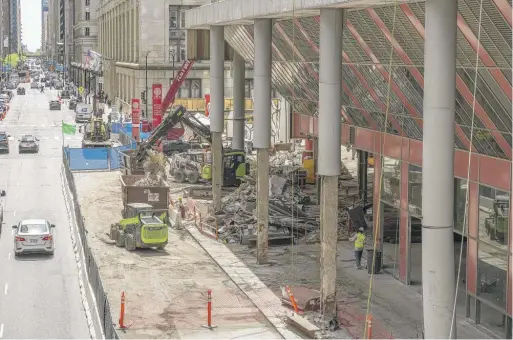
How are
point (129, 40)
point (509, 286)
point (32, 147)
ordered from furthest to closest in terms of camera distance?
point (129, 40)
point (32, 147)
point (509, 286)

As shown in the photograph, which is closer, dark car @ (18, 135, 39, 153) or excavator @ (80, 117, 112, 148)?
dark car @ (18, 135, 39, 153)

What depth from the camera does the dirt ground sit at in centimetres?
2981

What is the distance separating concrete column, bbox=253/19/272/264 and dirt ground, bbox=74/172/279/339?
2246 mm

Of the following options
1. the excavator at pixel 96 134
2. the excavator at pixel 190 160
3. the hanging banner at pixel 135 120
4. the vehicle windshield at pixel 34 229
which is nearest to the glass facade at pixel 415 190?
the vehicle windshield at pixel 34 229

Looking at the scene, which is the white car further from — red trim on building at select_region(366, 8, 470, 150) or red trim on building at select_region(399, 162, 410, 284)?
red trim on building at select_region(366, 8, 470, 150)

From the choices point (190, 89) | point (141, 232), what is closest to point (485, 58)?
point (141, 232)

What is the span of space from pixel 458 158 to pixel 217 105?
21.7 m

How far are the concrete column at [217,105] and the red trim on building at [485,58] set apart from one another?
25518 mm

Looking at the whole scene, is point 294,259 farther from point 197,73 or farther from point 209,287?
point 197,73

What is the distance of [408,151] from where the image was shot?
34.5 metres

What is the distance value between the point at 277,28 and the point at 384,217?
9641mm

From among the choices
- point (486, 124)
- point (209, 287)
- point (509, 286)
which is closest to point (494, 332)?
point (509, 286)

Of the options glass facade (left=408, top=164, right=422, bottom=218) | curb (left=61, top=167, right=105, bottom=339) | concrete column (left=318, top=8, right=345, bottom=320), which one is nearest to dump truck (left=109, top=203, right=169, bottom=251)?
curb (left=61, top=167, right=105, bottom=339)

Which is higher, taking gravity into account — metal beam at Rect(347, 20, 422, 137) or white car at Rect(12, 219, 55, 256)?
metal beam at Rect(347, 20, 422, 137)
